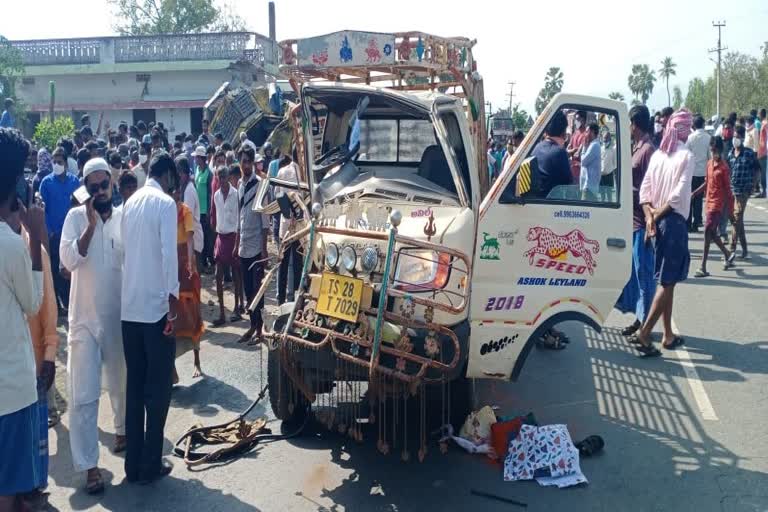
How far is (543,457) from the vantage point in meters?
4.82

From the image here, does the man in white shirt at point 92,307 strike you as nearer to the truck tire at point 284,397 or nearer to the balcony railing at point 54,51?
the truck tire at point 284,397

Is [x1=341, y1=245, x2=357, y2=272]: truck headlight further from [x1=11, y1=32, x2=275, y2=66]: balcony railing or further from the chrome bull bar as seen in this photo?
[x1=11, y1=32, x2=275, y2=66]: balcony railing

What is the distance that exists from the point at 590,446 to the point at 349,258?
2.18 meters

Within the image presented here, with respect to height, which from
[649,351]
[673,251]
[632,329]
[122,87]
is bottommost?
[649,351]

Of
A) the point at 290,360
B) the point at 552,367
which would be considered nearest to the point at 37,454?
the point at 290,360

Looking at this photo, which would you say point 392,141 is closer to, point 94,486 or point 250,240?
point 250,240

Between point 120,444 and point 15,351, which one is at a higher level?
point 15,351

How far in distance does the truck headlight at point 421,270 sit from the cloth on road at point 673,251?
343cm

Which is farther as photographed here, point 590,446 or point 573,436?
point 573,436

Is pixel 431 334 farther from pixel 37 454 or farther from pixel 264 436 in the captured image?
pixel 37 454

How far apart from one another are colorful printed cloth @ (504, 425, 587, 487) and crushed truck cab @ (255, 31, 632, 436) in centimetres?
47

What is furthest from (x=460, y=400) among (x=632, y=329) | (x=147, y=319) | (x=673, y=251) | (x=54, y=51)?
(x=54, y=51)

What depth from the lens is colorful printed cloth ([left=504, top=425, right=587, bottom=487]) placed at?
15.6ft

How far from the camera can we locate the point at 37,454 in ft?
11.1
